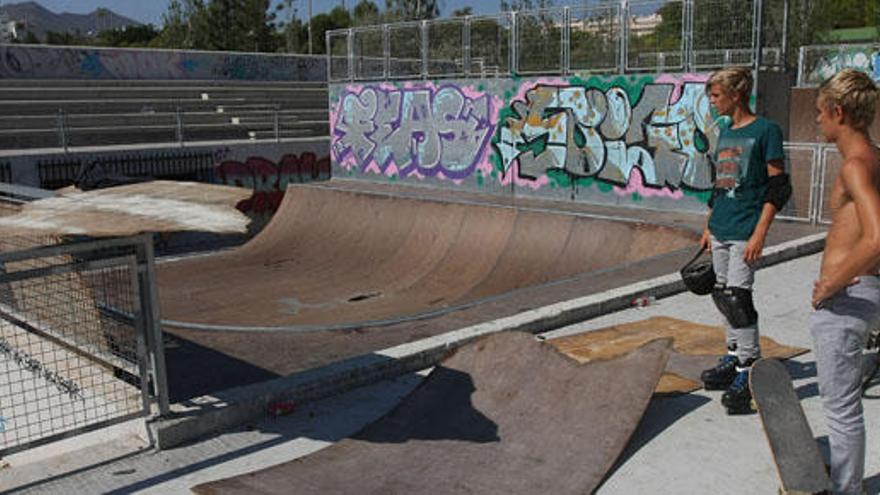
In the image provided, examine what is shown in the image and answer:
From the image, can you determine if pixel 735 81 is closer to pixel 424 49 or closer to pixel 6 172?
pixel 424 49

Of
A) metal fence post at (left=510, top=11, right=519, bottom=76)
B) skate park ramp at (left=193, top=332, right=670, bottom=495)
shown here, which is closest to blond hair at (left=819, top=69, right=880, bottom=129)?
skate park ramp at (left=193, top=332, right=670, bottom=495)

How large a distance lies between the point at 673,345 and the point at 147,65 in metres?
28.9

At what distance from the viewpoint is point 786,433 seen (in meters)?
3.75

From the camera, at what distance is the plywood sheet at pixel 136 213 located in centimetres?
409

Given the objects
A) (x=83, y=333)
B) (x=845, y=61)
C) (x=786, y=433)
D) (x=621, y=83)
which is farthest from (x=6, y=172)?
(x=845, y=61)

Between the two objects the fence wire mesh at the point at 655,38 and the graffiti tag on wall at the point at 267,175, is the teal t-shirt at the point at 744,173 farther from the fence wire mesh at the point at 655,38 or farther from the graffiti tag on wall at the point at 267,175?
the graffiti tag on wall at the point at 267,175

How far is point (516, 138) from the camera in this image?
52.7 ft

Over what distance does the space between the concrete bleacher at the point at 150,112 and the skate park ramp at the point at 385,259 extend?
19.0ft

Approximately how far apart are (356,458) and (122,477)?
4.02ft

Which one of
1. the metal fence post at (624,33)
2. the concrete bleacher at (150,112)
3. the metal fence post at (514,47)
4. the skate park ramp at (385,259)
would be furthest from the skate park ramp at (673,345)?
the concrete bleacher at (150,112)

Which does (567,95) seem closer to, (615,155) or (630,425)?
(615,155)

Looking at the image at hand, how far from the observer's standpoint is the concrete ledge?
4.71 meters

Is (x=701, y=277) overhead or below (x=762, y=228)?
below

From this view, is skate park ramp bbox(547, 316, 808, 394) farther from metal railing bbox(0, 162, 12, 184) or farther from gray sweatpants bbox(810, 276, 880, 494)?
metal railing bbox(0, 162, 12, 184)
